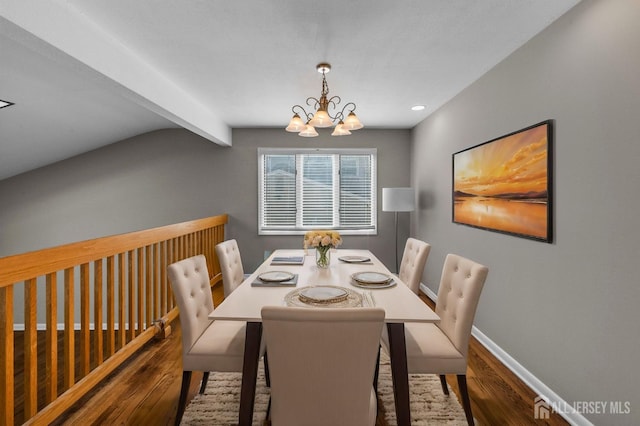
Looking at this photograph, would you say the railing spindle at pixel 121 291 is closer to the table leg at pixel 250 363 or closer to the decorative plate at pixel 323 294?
the table leg at pixel 250 363

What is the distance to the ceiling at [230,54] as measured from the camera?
1808 mm

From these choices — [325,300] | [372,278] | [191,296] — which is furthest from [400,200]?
[191,296]

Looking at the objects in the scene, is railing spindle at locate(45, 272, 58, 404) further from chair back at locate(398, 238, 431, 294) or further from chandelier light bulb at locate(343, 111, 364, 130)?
chair back at locate(398, 238, 431, 294)

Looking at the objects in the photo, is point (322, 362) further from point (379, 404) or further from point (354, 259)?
point (354, 259)

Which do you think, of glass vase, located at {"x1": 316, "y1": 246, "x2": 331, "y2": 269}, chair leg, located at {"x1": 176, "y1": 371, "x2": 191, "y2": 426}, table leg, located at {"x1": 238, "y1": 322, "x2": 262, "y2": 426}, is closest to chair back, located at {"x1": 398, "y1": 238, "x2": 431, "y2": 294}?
glass vase, located at {"x1": 316, "y1": 246, "x2": 331, "y2": 269}

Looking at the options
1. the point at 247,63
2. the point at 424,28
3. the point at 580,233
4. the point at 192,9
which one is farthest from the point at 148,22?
the point at 580,233

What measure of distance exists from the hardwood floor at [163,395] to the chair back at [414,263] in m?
0.72

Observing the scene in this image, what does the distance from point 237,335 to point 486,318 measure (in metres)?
2.21

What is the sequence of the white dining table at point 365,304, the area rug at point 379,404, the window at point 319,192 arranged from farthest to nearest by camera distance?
the window at point 319,192, the area rug at point 379,404, the white dining table at point 365,304

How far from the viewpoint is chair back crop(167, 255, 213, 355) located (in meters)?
1.71

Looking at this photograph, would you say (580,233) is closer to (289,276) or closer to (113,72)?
(289,276)

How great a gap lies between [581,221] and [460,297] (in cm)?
82

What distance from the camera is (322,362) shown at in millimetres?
1118

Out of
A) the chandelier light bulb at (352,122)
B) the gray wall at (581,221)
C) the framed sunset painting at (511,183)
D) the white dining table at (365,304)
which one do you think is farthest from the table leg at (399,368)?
the chandelier light bulb at (352,122)
